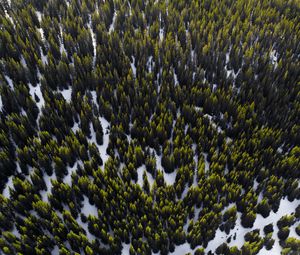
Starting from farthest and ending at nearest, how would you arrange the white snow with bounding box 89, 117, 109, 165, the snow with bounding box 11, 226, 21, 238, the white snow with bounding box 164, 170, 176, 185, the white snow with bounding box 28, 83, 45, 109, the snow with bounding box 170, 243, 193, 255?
the white snow with bounding box 28, 83, 45, 109
the white snow with bounding box 89, 117, 109, 165
the white snow with bounding box 164, 170, 176, 185
the snow with bounding box 170, 243, 193, 255
the snow with bounding box 11, 226, 21, 238

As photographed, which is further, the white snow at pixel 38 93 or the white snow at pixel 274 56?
the white snow at pixel 274 56

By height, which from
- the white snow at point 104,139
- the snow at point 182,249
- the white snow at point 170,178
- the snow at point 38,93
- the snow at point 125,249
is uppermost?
the snow at point 38,93

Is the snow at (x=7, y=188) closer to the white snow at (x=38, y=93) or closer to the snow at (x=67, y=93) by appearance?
the white snow at (x=38, y=93)

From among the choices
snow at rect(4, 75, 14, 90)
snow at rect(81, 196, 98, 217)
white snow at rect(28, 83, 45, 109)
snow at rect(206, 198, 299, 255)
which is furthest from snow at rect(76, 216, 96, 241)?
snow at rect(4, 75, 14, 90)

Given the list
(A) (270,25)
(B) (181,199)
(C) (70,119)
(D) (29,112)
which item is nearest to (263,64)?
(A) (270,25)

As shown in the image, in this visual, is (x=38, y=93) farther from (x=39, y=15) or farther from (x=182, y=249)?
(x=182, y=249)

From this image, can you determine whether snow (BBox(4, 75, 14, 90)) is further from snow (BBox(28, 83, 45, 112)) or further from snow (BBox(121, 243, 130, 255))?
snow (BBox(121, 243, 130, 255))

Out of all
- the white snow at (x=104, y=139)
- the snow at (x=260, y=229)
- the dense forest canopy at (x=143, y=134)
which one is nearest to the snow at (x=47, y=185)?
the dense forest canopy at (x=143, y=134)
